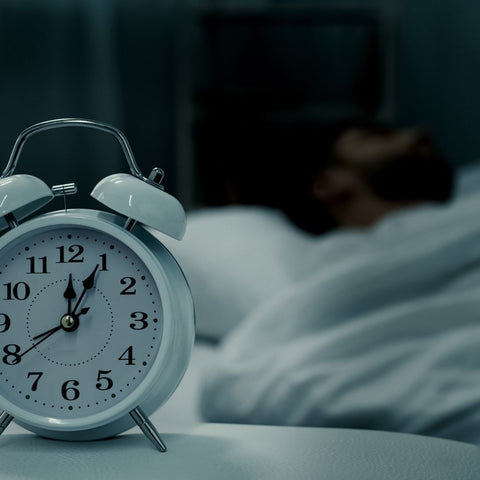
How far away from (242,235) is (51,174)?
972mm

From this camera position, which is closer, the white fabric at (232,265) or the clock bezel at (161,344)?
the clock bezel at (161,344)

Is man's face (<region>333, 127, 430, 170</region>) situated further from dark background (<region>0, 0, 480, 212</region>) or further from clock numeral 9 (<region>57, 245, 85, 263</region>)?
clock numeral 9 (<region>57, 245, 85, 263</region>)

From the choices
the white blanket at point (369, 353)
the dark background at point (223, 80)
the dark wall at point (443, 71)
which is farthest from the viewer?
the dark wall at point (443, 71)

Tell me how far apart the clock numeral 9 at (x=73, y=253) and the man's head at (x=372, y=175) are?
131 cm

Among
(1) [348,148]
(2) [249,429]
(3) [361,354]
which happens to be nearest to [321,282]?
(3) [361,354]

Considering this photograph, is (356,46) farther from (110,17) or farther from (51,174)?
(51,174)

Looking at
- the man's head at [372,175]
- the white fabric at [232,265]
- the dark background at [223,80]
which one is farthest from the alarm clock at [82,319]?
the dark background at [223,80]

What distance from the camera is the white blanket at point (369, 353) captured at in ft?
2.50

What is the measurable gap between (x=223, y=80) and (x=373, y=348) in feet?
5.48

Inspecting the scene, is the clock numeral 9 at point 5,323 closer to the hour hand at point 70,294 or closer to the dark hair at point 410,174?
the hour hand at point 70,294

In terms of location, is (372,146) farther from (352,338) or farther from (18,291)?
(18,291)

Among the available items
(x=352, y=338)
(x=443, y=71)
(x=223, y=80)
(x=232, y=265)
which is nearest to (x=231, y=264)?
(x=232, y=265)

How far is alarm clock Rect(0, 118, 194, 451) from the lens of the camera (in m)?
0.56

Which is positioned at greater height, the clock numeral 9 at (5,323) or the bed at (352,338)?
the clock numeral 9 at (5,323)
